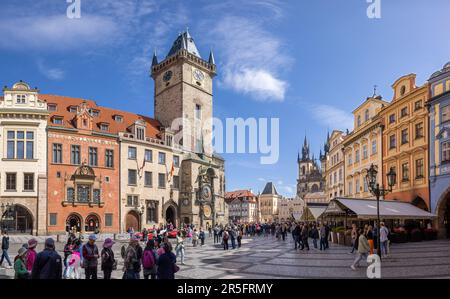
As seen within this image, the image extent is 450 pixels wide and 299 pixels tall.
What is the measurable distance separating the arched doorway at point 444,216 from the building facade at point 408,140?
3.44 feet

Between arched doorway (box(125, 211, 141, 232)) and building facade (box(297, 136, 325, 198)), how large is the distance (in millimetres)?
115055

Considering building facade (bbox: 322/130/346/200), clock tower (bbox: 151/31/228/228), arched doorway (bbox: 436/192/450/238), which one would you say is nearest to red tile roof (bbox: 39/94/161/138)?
clock tower (bbox: 151/31/228/228)

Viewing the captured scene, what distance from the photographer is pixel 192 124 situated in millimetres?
57406

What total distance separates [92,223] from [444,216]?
34249 millimetres

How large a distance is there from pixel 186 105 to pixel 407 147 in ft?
108

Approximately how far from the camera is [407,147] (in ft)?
105

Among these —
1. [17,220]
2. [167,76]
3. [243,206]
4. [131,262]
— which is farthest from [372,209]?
[243,206]

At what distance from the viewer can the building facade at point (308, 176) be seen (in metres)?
154

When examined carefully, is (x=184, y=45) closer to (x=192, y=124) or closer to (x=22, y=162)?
(x=192, y=124)

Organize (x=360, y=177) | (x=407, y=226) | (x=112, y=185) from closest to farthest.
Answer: (x=407, y=226)
(x=360, y=177)
(x=112, y=185)

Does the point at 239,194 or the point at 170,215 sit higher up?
the point at 170,215
